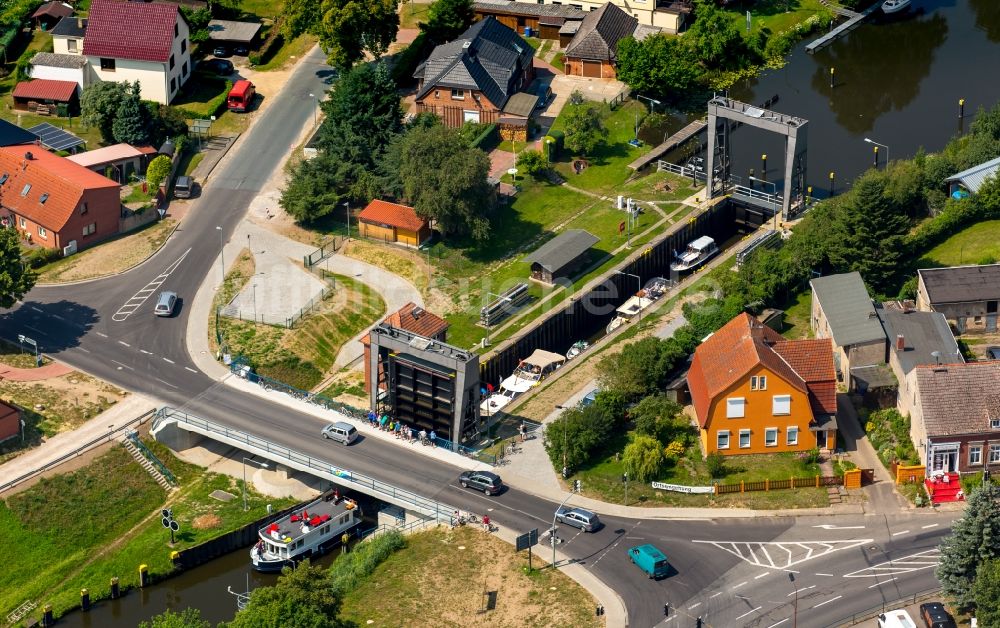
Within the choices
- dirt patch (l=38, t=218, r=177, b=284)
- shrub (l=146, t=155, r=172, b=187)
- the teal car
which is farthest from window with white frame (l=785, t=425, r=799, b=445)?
shrub (l=146, t=155, r=172, b=187)

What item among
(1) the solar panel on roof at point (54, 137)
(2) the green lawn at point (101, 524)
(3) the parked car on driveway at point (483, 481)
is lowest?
(2) the green lawn at point (101, 524)

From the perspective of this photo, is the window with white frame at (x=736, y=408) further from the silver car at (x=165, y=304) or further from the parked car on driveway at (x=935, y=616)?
the silver car at (x=165, y=304)

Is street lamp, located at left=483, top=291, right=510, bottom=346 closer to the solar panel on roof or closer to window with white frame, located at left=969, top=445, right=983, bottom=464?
window with white frame, located at left=969, top=445, right=983, bottom=464

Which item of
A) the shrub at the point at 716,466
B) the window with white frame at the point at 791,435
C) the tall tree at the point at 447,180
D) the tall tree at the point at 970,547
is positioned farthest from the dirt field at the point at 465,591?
the tall tree at the point at 447,180

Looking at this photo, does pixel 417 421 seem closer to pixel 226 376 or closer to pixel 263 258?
pixel 226 376

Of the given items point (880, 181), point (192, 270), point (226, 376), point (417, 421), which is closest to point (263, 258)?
point (192, 270)

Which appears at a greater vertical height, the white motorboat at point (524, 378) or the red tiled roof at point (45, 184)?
the red tiled roof at point (45, 184)

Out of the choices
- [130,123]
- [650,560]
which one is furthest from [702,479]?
[130,123]
